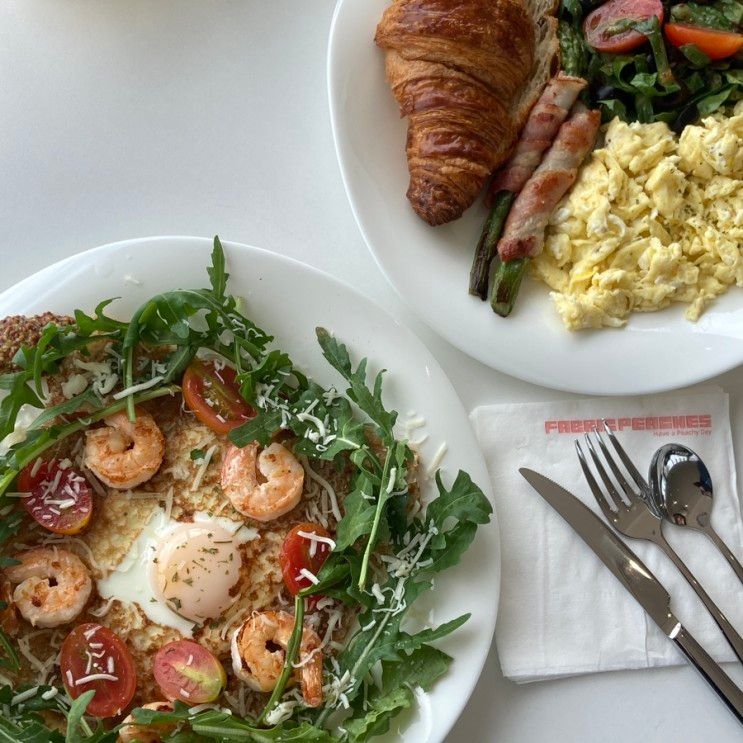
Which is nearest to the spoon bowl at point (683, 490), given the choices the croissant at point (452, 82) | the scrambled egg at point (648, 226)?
the scrambled egg at point (648, 226)

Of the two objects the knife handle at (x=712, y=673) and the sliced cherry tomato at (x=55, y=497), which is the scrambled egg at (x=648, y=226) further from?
the sliced cherry tomato at (x=55, y=497)

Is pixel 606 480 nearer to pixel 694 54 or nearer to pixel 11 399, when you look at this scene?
pixel 694 54

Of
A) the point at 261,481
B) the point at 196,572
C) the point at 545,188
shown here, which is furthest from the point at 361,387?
the point at 545,188

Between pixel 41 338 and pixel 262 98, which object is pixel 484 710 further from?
pixel 262 98

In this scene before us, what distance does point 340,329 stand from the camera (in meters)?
2.11

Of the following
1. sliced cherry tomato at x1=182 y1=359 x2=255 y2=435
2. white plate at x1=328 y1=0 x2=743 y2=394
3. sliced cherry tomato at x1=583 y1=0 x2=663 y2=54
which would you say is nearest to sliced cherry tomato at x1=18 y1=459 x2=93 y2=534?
sliced cherry tomato at x1=182 y1=359 x2=255 y2=435

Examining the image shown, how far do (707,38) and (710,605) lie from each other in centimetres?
151

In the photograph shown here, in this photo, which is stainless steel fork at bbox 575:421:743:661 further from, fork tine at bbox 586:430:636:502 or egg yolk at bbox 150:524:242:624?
egg yolk at bbox 150:524:242:624

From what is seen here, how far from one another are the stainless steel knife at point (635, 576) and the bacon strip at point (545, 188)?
2.01ft

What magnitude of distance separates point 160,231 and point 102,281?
305 mm

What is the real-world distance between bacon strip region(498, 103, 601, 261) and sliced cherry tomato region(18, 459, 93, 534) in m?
1.24

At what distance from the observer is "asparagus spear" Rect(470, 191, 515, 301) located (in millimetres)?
2197

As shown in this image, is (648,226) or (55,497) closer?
(55,497)

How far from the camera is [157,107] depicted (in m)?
2.30
